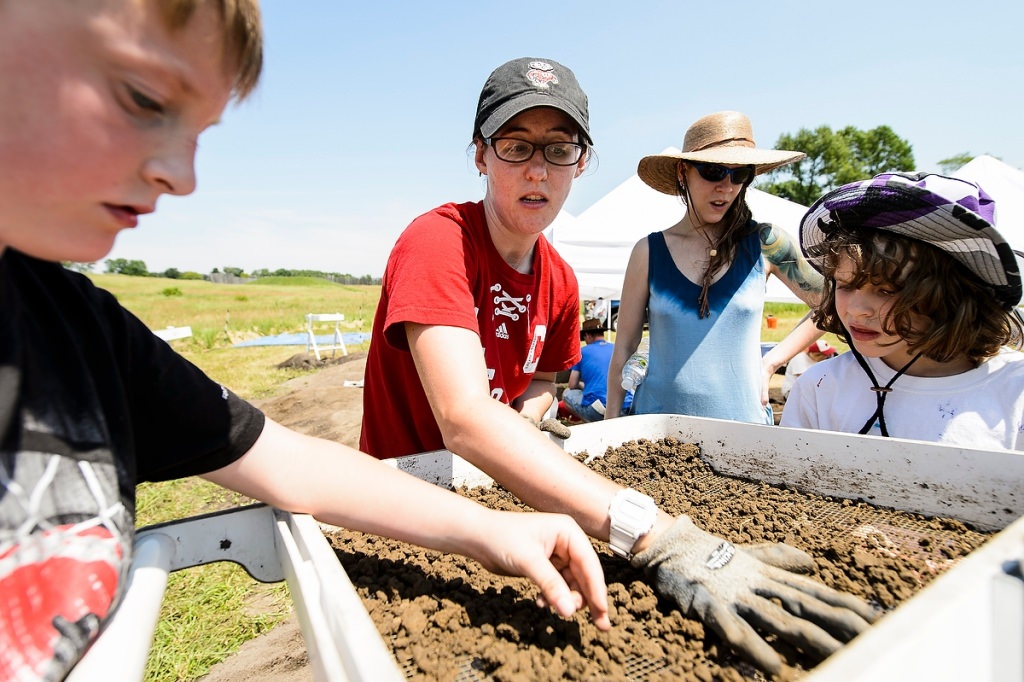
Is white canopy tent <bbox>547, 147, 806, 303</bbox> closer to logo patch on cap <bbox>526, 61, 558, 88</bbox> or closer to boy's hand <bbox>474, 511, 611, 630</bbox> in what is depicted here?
logo patch on cap <bbox>526, 61, 558, 88</bbox>

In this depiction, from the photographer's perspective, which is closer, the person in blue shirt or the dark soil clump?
the dark soil clump

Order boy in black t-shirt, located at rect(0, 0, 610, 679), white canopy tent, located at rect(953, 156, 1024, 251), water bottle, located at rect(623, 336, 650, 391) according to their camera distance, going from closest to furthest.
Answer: boy in black t-shirt, located at rect(0, 0, 610, 679) → water bottle, located at rect(623, 336, 650, 391) → white canopy tent, located at rect(953, 156, 1024, 251)

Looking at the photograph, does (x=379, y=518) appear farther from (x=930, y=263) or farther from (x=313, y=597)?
(x=930, y=263)

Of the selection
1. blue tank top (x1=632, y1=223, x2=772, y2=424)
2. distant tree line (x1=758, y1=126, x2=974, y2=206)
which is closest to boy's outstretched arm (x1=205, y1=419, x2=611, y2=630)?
blue tank top (x1=632, y1=223, x2=772, y2=424)

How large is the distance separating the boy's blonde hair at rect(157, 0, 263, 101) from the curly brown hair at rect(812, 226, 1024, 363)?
1443 millimetres

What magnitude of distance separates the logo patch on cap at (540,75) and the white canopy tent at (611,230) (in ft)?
23.8

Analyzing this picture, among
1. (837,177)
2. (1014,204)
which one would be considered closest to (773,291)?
(1014,204)

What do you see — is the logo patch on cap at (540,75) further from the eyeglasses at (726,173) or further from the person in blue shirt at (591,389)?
the person in blue shirt at (591,389)

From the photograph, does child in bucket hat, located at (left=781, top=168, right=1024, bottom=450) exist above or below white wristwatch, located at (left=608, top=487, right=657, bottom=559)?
above

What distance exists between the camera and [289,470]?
40.1 inches

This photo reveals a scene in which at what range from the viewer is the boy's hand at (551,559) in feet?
2.80

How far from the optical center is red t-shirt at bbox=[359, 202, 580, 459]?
1265 mm

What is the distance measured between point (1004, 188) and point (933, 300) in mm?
→ 7498

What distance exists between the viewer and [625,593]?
0.96m
